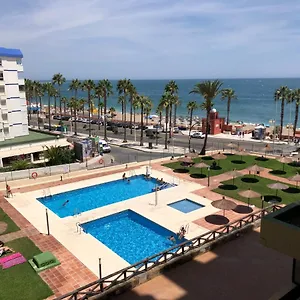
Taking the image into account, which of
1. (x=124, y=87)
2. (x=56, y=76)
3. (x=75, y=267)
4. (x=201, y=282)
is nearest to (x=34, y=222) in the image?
(x=75, y=267)

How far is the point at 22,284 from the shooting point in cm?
1825

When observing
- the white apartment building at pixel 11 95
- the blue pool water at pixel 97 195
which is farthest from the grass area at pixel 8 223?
the white apartment building at pixel 11 95

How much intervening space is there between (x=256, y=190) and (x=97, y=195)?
1704cm

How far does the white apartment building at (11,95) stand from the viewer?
1980 inches

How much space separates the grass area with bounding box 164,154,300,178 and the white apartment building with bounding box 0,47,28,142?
25.7m

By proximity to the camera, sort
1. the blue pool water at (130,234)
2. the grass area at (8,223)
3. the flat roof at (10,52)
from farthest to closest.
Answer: the flat roof at (10,52) → the grass area at (8,223) → the blue pool water at (130,234)

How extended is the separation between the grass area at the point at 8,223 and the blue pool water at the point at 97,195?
4.39 m

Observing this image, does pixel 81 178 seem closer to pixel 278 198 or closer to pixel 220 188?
pixel 220 188

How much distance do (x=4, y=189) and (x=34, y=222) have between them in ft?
33.2

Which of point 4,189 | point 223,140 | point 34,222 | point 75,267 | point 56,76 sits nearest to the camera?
point 75,267

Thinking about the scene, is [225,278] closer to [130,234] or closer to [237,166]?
[130,234]

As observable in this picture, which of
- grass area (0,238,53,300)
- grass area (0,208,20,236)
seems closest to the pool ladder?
grass area (0,208,20,236)

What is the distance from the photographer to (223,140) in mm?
68875

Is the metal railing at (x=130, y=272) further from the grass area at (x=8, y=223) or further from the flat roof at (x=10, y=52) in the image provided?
the flat roof at (x=10, y=52)
